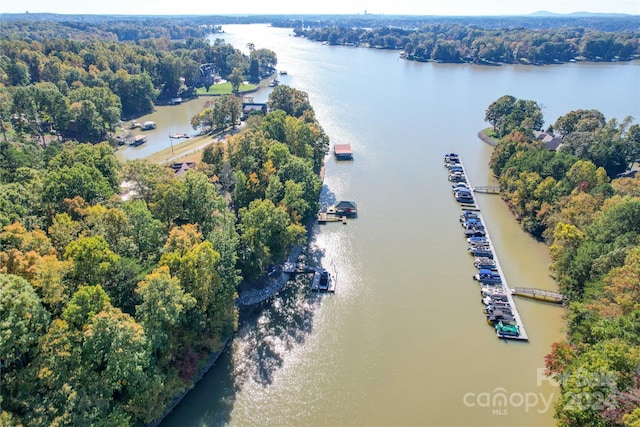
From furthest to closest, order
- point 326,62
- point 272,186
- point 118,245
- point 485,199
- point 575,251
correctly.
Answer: point 326,62, point 485,199, point 272,186, point 575,251, point 118,245

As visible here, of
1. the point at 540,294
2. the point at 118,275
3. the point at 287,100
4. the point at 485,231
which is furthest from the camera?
the point at 287,100

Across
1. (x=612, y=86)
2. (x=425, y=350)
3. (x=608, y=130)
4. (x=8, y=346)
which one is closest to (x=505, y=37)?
(x=612, y=86)

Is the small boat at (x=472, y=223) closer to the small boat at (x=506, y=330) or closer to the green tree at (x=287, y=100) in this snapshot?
the small boat at (x=506, y=330)

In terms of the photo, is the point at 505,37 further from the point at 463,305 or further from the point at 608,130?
the point at 463,305

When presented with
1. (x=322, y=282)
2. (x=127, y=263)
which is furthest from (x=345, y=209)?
(x=127, y=263)

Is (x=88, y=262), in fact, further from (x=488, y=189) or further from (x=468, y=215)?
(x=488, y=189)

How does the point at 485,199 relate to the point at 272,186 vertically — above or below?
below

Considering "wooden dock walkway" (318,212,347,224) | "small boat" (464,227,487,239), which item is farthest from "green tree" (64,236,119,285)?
"small boat" (464,227,487,239)
